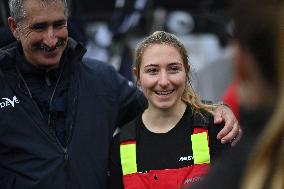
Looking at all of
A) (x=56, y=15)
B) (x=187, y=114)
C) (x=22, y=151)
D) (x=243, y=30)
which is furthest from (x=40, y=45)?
(x=243, y=30)

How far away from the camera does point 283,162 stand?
1.15 meters

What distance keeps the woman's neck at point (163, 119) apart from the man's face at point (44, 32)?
0.60m

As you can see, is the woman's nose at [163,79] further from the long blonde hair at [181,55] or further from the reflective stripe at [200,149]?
the reflective stripe at [200,149]

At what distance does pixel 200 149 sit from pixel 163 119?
265 mm

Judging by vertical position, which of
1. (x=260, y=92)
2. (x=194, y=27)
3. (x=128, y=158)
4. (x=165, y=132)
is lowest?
(x=128, y=158)

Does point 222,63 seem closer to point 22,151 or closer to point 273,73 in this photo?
point 22,151

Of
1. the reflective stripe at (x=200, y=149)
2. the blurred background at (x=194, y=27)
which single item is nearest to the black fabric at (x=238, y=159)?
the reflective stripe at (x=200, y=149)

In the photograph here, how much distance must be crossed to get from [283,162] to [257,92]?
13 centimetres

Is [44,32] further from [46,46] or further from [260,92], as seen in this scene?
[260,92]

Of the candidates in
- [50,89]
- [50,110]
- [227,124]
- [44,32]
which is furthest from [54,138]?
[227,124]

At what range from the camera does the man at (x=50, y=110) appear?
3.20m

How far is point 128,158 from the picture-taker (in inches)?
121

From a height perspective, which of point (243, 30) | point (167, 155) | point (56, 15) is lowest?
point (167, 155)

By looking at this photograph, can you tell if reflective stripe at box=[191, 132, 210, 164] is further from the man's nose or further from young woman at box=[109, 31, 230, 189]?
the man's nose
